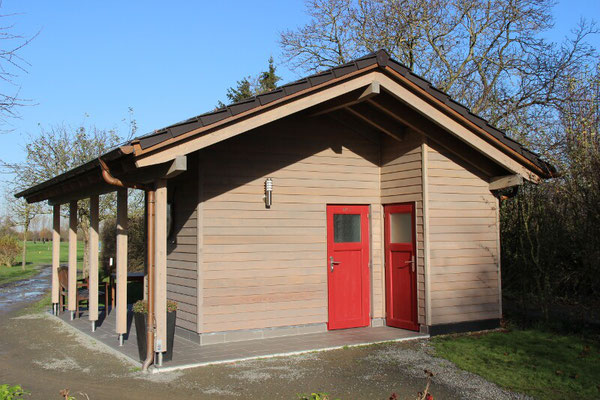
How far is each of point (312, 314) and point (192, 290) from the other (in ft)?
6.18

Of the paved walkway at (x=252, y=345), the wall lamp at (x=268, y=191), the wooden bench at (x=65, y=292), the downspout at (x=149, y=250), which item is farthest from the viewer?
the wooden bench at (x=65, y=292)

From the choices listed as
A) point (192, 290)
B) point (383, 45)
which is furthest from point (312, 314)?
point (383, 45)

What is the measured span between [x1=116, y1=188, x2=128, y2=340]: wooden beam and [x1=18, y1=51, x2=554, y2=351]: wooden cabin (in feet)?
0.09

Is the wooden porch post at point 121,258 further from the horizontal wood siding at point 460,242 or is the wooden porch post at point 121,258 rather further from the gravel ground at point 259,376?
the horizontal wood siding at point 460,242

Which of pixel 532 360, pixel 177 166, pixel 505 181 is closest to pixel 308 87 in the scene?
pixel 177 166

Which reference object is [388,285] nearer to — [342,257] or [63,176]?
[342,257]

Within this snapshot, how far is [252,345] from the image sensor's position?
7254mm

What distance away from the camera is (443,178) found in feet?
26.7

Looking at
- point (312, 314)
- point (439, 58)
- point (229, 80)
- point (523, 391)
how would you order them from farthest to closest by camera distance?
1. point (229, 80)
2. point (439, 58)
3. point (312, 314)
4. point (523, 391)

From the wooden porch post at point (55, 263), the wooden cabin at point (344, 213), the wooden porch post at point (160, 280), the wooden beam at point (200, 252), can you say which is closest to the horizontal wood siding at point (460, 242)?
the wooden cabin at point (344, 213)

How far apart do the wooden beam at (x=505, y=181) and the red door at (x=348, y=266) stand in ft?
6.85

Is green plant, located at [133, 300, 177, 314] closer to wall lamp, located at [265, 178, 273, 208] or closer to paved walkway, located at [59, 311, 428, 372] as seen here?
paved walkway, located at [59, 311, 428, 372]

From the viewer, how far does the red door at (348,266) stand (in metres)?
8.38

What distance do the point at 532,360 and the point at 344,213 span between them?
11.4 ft
